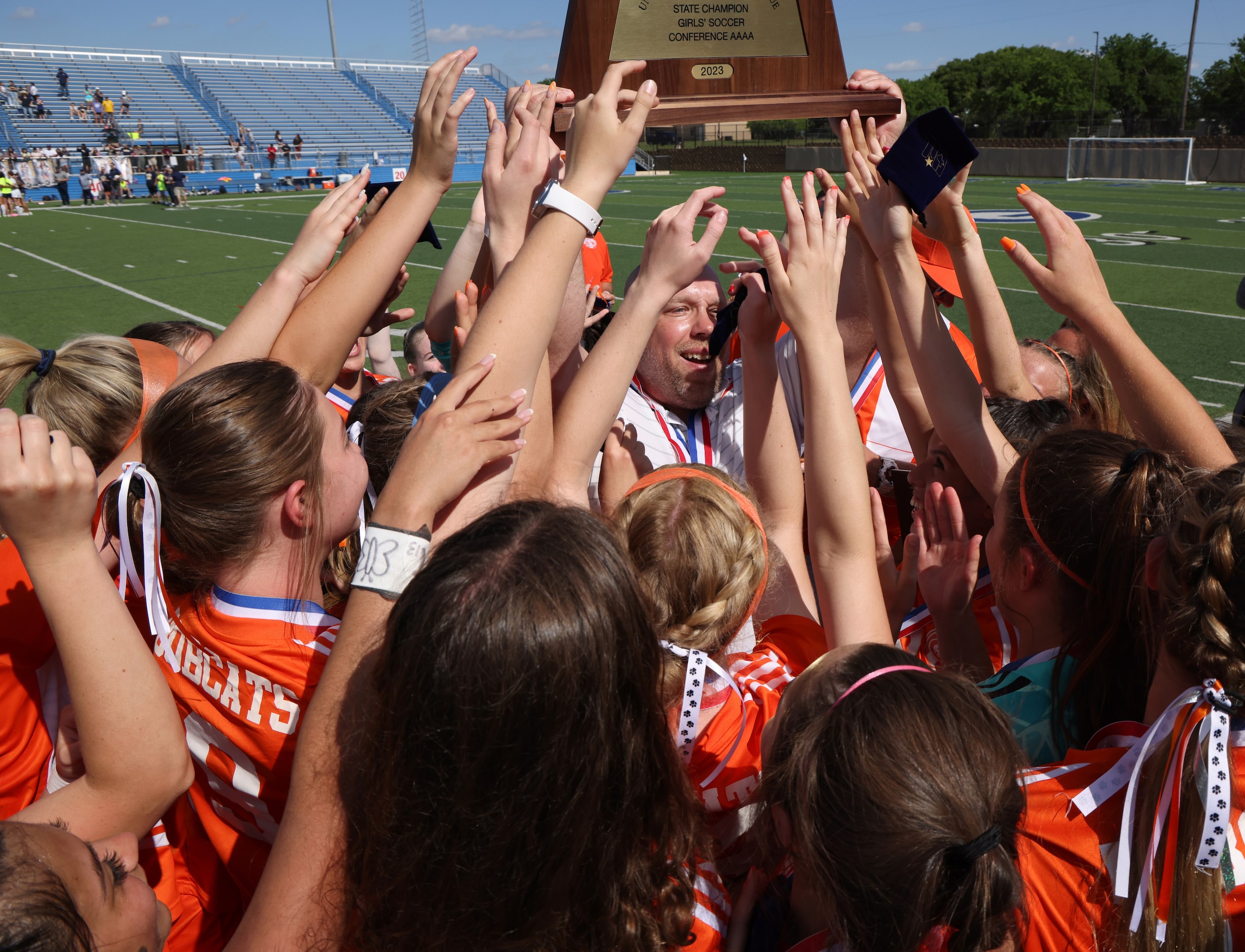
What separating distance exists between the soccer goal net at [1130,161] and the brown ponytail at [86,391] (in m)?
33.6

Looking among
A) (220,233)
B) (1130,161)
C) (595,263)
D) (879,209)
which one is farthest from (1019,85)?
(879,209)

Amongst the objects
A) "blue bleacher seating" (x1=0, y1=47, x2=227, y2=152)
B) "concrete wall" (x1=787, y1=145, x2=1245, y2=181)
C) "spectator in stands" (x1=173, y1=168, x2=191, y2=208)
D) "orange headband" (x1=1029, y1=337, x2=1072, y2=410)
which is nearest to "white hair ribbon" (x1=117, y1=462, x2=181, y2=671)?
"orange headband" (x1=1029, y1=337, x2=1072, y2=410)

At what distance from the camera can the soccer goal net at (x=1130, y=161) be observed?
28.9m

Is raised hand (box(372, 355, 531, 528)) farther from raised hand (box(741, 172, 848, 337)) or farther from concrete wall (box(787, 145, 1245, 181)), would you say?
concrete wall (box(787, 145, 1245, 181))

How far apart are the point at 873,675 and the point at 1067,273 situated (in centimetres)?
110

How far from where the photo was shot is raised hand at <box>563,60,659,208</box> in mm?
1470

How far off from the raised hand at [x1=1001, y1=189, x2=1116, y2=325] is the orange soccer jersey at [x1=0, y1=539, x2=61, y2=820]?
208 centimetres

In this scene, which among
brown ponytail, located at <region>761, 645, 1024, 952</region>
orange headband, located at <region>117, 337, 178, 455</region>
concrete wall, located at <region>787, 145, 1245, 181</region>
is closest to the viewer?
brown ponytail, located at <region>761, 645, 1024, 952</region>

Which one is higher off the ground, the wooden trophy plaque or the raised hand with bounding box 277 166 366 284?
the wooden trophy plaque

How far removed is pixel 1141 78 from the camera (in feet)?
226

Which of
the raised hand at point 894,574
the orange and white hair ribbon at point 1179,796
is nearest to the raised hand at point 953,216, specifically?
the raised hand at point 894,574

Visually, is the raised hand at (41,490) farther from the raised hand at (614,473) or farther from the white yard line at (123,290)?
the white yard line at (123,290)

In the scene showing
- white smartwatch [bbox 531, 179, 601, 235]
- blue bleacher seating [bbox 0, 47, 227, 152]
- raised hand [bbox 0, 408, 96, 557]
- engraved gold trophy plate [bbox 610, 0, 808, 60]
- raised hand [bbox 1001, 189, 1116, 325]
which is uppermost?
blue bleacher seating [bbox 0, 47, 227, 152]

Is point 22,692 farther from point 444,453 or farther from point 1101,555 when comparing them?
point 1101,555
